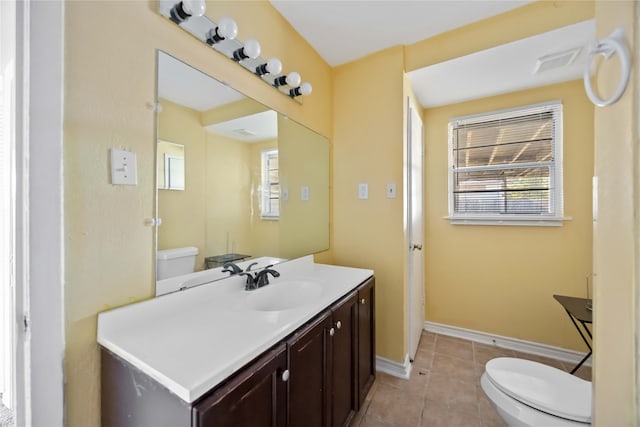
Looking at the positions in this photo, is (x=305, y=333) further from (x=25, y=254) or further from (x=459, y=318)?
(x=459, y=318)

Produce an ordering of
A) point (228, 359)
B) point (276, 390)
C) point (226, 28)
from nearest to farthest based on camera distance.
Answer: point (228, 359), point (276, 390), point (226, 28)

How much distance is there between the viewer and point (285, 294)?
4.53 feet

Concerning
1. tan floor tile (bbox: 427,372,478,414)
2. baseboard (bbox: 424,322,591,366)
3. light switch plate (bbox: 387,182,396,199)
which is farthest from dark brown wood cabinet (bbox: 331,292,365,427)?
baseboard (bbox: 424,322,591,366)

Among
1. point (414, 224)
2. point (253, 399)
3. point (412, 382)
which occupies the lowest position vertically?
point (412, 382)

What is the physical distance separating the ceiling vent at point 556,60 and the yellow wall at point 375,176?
37.2 inches

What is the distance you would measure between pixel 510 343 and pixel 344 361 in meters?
1.82

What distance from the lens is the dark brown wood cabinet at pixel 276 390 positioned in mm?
601

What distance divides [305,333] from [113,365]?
602mm

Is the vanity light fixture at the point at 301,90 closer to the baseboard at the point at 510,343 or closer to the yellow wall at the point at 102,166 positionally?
the yellow wall at the point at 102,166

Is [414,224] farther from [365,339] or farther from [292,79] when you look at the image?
[292,79]

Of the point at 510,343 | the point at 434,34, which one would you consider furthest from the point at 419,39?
the point at 510,343

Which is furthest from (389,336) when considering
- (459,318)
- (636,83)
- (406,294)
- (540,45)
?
(540,45)

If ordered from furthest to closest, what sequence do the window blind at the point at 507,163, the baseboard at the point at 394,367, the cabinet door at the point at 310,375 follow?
the window blind at the point at 507,163 < the baseboard at the point at 394,367 < the cabinet door at the point at 310,375

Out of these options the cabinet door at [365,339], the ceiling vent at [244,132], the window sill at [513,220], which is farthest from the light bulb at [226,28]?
the window sill at [513,220]
